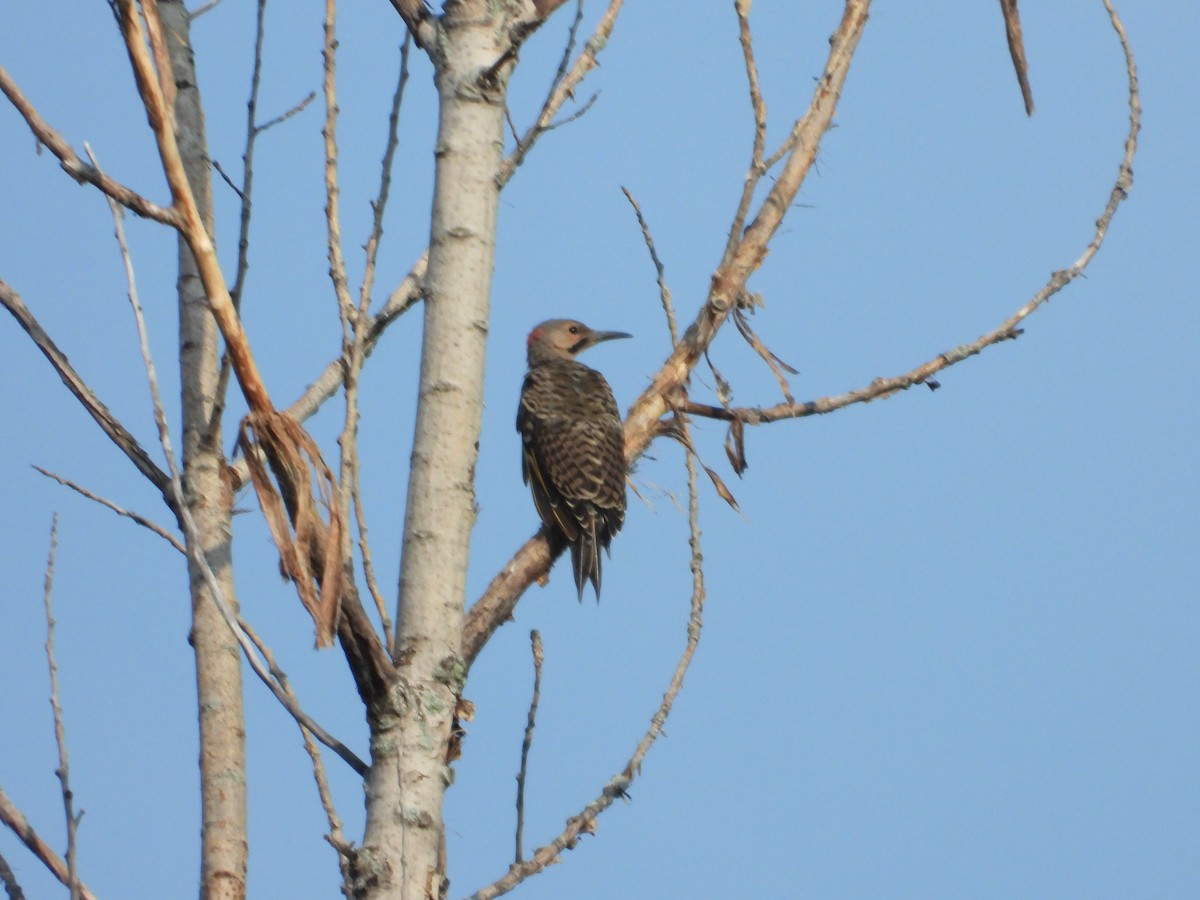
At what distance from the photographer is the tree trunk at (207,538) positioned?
2938 millimetres

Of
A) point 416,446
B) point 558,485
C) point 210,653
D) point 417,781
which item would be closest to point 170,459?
point 416,446

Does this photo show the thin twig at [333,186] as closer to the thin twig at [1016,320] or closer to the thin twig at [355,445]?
the thin twig at [355,445]

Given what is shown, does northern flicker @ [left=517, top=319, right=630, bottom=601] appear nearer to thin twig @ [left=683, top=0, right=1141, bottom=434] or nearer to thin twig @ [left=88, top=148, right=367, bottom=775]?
thin twig @ [left=683, top=0, right=1141, bottom=434]

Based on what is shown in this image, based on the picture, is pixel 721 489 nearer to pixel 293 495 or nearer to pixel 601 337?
pixel 293 495

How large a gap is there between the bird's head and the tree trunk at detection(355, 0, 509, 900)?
4192mm

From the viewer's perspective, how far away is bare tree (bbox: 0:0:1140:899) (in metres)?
2.46

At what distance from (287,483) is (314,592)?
0.23m

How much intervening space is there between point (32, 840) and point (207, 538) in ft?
Result: 3.13

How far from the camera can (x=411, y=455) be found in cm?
275

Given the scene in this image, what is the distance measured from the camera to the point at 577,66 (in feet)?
10.6

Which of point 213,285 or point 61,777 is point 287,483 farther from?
point 61,777

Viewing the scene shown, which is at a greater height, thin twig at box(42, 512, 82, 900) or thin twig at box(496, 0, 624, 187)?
thin twig at box(496, 0, 624, 187)

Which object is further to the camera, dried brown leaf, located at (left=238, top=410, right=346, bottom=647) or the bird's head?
the bird's head

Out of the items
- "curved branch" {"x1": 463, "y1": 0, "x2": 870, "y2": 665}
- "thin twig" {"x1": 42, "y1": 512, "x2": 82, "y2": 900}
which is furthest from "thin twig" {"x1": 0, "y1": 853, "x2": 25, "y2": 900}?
"curved branch" {"x1": 463, "y1": 0, "x2": 870, "y2": 665}
